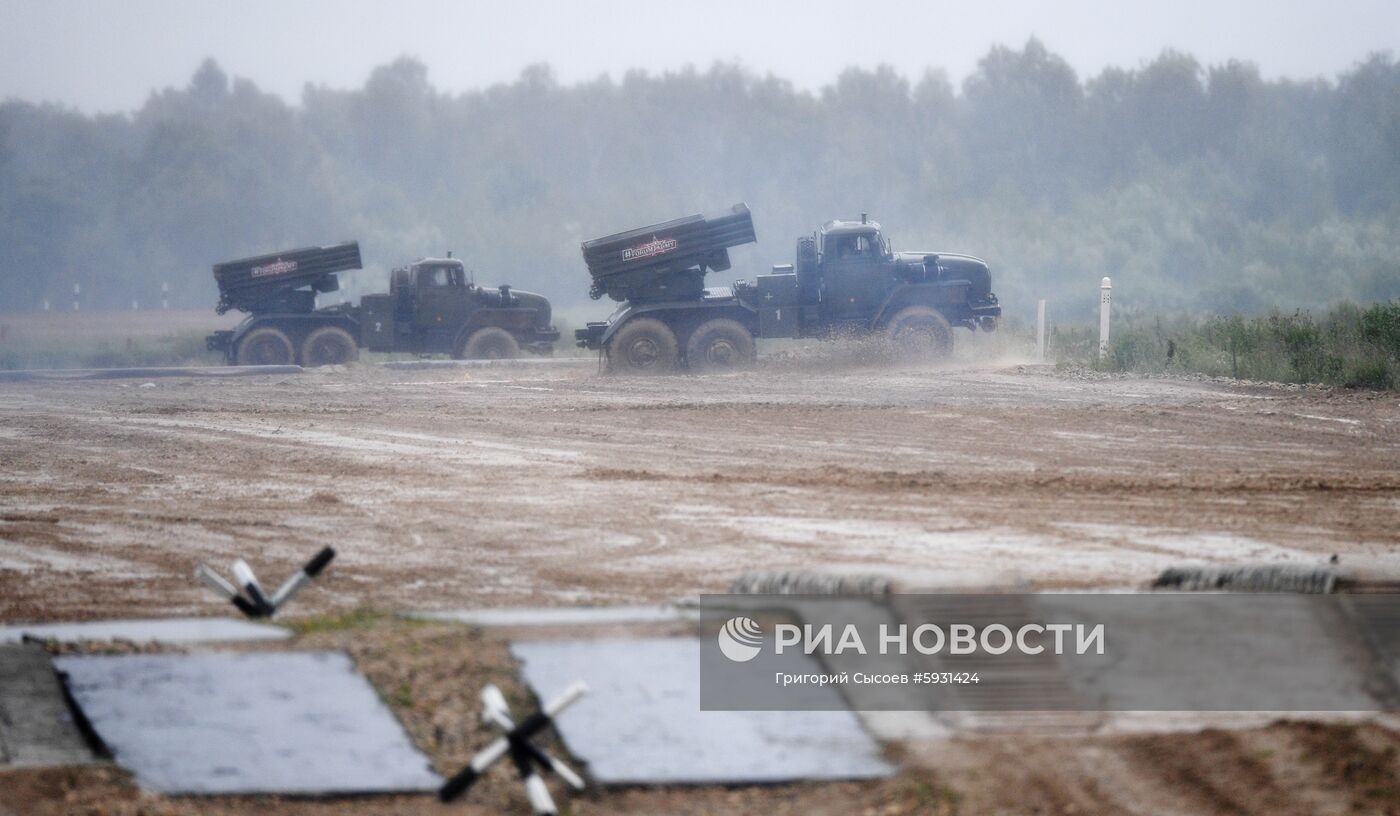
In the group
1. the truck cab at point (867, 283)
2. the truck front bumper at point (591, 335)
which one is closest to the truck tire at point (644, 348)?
the truck front bumper at point (591, 335)

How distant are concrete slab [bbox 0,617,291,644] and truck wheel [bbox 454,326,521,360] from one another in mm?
22853

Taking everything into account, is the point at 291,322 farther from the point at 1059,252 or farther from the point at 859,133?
the point at 859,133

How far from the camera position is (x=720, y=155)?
72688 mm

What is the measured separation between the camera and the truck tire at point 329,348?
28.3 m

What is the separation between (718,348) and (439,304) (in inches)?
267

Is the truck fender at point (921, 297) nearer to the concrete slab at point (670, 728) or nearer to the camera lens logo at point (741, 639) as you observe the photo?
the camera lens logo at point (741, 639)

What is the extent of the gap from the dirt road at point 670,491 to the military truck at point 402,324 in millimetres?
10027

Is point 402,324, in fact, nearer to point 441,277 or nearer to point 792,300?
point 441,277

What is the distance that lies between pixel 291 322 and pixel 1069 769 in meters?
26.2

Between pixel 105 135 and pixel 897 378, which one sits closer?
pixel 897 378

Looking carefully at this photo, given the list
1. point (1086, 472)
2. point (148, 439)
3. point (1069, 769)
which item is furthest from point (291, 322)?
point (1069, 769)

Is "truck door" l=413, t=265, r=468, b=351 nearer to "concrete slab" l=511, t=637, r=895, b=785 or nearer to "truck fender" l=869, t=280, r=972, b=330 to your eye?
"truck fender" l=869, t=280, r=972, b=330

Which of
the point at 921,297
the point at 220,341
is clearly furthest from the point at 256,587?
the point at 220,341

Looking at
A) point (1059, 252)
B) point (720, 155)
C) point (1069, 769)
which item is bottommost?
point (1069, 769)
